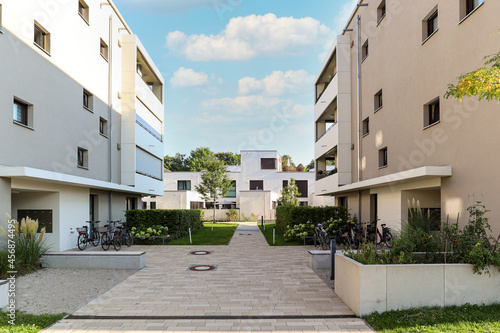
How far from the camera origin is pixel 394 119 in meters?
14.1

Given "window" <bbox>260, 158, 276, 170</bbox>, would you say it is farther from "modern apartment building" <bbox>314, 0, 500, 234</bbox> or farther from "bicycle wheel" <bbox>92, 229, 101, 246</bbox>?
"bicycle wheel" <bbox>92, 229, 101, 246</bbox>

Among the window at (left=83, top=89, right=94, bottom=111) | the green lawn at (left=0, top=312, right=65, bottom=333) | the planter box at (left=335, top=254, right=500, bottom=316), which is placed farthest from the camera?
the window at (left=83, top=89, right=94, bottom=111)

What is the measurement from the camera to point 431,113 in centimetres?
1172

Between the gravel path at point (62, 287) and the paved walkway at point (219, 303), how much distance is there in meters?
0.34

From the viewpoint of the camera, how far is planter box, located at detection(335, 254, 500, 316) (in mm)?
5801

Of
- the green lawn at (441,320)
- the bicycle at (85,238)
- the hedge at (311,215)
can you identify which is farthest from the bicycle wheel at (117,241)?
the green lawn at (441,320)

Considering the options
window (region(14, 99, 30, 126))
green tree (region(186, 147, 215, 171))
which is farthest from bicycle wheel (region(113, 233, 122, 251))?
green tree (region(186, 147, 215, 171))

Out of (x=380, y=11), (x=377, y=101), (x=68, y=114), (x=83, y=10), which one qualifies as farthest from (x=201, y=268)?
(x=380, y=11)

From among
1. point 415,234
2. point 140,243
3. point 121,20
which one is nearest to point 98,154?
point 140,243

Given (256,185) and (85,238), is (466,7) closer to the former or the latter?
(85,238)

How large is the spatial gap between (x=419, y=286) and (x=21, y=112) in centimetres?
1218

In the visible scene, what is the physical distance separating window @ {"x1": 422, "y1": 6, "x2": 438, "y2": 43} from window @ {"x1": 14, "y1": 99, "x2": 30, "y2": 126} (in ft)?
44.1

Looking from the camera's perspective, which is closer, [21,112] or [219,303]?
[219,303]

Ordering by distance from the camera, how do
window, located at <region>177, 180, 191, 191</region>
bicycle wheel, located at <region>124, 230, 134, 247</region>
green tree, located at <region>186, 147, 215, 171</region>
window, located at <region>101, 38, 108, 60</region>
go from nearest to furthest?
bicycle wheel, located at <region>124, 230, 134, 247</region> < window, located at <region>101, 38, 108, 60</region> < window, located at <region>177, 180, 191, 191</region> < green tree, located at <region>186, 147, 215, 171</region>
